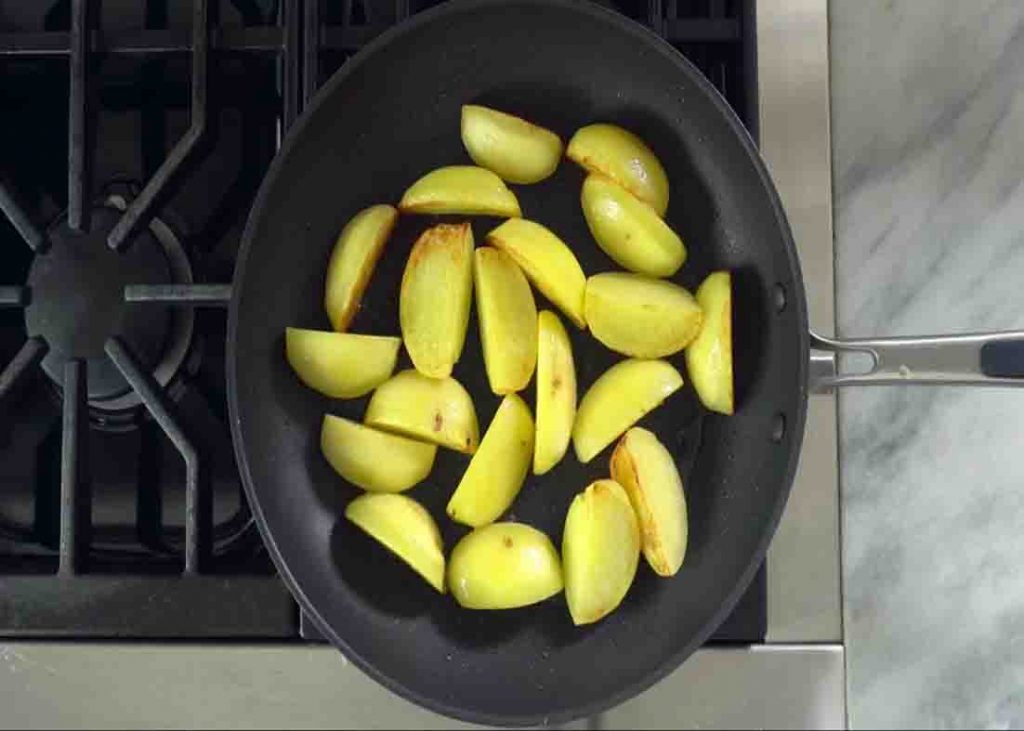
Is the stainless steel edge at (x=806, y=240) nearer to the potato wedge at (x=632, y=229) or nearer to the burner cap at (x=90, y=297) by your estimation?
the potato wedge at (x=632, y=229)

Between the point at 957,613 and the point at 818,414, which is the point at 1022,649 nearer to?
the point at 957,613

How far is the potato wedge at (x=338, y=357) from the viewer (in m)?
0.64

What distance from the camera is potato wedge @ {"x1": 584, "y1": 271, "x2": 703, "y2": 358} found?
0.63 metres

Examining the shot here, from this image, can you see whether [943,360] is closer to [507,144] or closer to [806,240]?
[806,240]

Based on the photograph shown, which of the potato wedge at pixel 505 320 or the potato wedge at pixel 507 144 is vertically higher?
the potato wedge at pixel 507 144

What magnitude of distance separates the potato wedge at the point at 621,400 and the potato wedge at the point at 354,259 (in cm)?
13

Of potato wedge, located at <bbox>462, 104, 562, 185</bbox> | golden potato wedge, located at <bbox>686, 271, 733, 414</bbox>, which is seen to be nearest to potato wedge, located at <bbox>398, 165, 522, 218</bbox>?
potato wedge, located at <bbox>462, 104, 562, 185</bbox>

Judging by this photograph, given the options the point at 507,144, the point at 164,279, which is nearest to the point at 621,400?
the point at 507,144

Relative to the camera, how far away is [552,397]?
0.64 m

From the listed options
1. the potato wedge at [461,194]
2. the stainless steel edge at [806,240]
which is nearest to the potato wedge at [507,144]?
the potato wedge at [461,194]

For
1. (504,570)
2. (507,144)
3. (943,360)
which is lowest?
(504,570)

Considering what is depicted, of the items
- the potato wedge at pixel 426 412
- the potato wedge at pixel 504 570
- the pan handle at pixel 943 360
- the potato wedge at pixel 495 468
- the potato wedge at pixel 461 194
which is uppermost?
the potato wedge at pixel 461 194

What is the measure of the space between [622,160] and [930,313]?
0.19m

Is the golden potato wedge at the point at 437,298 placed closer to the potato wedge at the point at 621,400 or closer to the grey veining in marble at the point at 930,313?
the potato wedge at the point at 621,400
